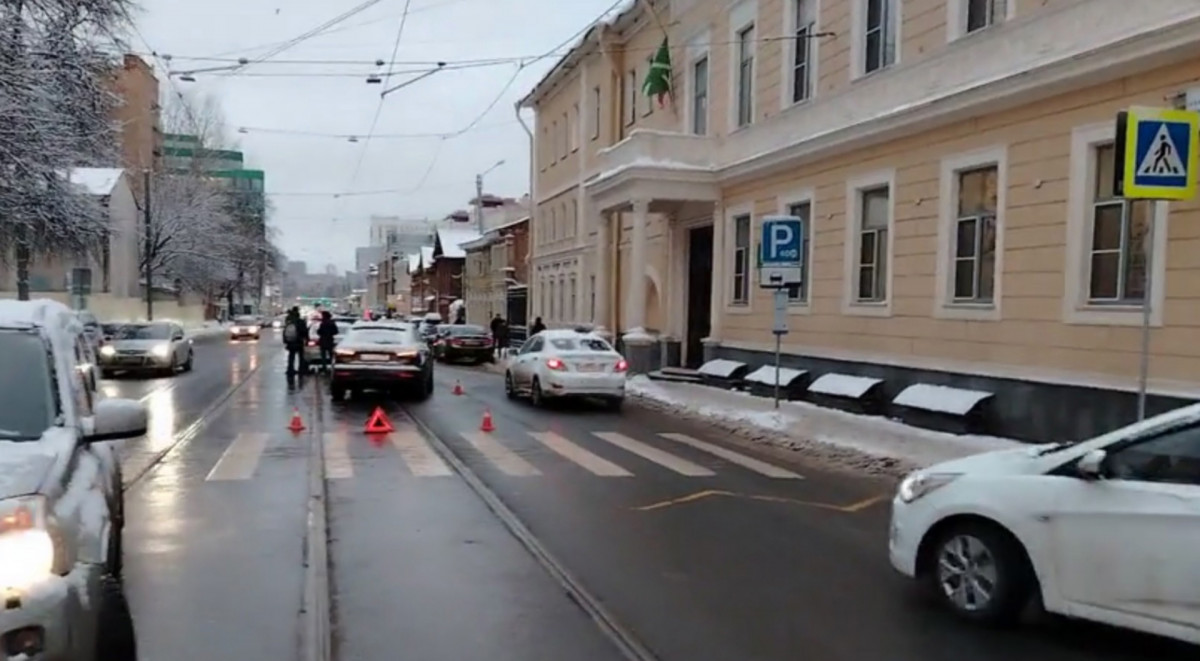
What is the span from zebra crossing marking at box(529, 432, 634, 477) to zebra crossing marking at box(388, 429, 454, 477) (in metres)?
1.63

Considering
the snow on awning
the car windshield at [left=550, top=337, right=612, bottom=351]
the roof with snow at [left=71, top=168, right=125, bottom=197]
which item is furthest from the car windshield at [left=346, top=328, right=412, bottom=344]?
the roof with snow at [left=71, top=168, right=125, bottom=197]

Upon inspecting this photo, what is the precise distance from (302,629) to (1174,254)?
36.8 feet

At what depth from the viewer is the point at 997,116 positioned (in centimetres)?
1541

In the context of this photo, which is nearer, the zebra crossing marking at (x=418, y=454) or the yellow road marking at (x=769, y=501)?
the yellow road marking at (x=769, y=501)

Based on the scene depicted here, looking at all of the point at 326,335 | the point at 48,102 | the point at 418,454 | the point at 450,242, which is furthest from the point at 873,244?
the point at 450,242

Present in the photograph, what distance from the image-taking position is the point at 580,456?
1300 centimetres

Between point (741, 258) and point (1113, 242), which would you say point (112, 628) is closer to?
point (1113, 242)

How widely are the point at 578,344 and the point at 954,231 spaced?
7741 millimetres

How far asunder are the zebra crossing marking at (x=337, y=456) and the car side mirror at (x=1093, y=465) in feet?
24.7

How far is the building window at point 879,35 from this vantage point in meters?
18.4

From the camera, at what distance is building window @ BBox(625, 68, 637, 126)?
111 feet

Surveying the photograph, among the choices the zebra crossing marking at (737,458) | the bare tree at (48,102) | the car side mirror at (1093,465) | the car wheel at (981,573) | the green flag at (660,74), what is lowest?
the zebra crossing marking at (737,458)

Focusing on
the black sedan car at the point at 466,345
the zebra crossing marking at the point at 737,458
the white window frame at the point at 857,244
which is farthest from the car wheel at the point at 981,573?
the black sedan car at the point at 466,345

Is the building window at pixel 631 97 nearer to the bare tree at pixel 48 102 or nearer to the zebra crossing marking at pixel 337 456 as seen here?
the bare tree at pixel 48 102
